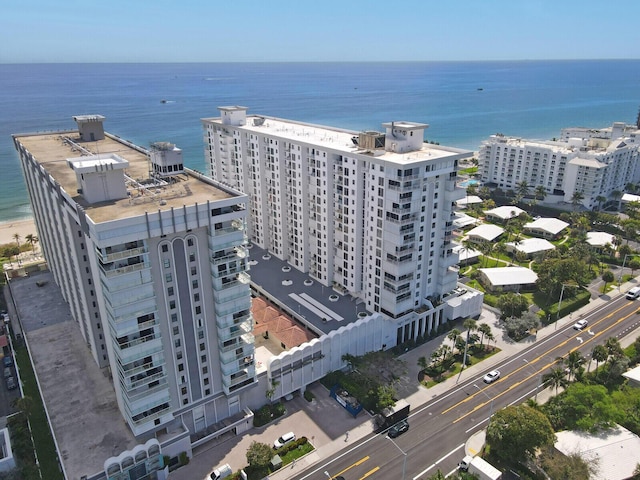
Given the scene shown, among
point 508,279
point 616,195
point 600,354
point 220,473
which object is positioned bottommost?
point 220,473

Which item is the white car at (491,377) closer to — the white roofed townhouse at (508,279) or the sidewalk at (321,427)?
the sidewalk at (321,427)

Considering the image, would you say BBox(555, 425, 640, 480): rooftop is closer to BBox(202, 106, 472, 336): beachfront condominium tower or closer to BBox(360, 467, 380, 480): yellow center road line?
BBox(360, 467, 380, 480): yellow center road line

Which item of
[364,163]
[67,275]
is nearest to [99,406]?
[67,275]

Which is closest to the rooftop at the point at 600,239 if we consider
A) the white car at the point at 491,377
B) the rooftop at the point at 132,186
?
the white car at the point at 491,377

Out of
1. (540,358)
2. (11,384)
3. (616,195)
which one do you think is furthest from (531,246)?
(11,384)

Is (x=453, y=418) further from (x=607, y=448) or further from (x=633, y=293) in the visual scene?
(x=633, y=293)

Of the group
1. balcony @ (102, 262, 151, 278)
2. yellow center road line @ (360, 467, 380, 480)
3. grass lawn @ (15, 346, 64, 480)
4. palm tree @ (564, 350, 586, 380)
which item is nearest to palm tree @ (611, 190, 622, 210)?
palm tree @ (564, 350, 586, 380)

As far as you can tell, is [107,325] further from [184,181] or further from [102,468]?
[184,181]

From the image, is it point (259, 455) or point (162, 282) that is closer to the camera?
point (162, 282)
